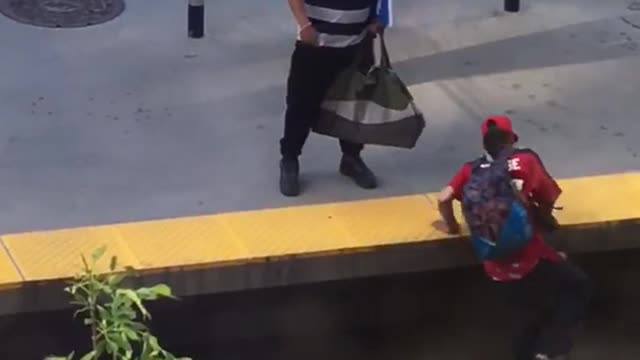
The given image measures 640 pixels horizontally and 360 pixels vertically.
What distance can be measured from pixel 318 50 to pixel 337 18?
0.49 feet

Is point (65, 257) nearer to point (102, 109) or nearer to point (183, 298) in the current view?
point (183, 298)

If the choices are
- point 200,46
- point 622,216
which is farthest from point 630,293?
point 200,46

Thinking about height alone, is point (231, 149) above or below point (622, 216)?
below

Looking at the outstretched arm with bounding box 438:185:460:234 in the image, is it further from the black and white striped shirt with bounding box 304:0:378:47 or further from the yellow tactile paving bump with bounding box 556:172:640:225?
the black and white striped shirt with bounding box 304:0:378:47

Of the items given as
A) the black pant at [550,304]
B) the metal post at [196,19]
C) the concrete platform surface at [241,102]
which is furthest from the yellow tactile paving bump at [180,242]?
the metal post at [196,19]

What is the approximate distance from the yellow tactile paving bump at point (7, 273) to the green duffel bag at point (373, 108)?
60.6 inches

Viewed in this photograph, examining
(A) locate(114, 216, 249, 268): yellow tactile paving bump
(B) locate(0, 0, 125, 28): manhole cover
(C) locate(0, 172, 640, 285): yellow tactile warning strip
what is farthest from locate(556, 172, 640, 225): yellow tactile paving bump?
(B) locate(0, 0, 125, 28): manhole cover

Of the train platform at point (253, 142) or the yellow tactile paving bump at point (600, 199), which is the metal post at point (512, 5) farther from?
the yellow tactile paving bump at point (600, 199)

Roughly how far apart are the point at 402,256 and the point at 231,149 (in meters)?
1.62

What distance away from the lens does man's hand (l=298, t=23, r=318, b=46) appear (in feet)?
20.6

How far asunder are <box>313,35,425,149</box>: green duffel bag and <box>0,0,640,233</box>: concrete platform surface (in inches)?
17.1

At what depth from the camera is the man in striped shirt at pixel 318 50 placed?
6.33 meters

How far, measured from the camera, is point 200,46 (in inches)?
328

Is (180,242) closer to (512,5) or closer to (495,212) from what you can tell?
(495,212)
